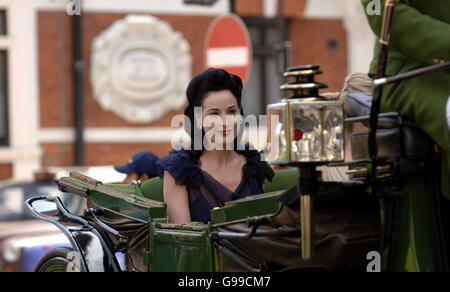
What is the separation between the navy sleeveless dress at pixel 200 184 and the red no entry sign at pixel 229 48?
2628 millimetres

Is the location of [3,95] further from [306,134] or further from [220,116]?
[306,134]

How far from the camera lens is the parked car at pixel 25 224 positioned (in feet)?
19.9

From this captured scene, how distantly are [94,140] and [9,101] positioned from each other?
1.40m

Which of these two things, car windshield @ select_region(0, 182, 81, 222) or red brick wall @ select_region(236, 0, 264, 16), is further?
red brick wall @ select_region(236, 0, 264, 16)

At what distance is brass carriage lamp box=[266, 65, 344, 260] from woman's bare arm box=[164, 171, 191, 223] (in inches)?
39.2

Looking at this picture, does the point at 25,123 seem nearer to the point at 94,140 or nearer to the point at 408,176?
the point at 94,140

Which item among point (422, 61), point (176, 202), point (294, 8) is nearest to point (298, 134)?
point (422, 61)

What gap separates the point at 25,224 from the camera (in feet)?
23.3

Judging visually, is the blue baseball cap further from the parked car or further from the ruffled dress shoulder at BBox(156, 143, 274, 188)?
the ruffled dress shoulder at BBox(156, 143, 274, 188)

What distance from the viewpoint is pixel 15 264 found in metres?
6.20

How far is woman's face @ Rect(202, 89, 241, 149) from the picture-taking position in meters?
3.23

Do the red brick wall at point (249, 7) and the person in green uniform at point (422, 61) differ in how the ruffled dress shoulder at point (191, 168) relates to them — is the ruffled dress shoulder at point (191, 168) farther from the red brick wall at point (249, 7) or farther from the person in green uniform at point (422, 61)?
the red brick wall at point (249, 7)

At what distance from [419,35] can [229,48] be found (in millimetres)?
3903

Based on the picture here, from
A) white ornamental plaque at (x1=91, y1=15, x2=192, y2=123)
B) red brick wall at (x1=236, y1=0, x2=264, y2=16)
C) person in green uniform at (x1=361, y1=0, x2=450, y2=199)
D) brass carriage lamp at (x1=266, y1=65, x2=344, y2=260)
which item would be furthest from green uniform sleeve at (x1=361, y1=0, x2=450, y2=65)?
red brick wall at (x1=236, y1=0, x2=264, y2=16)
